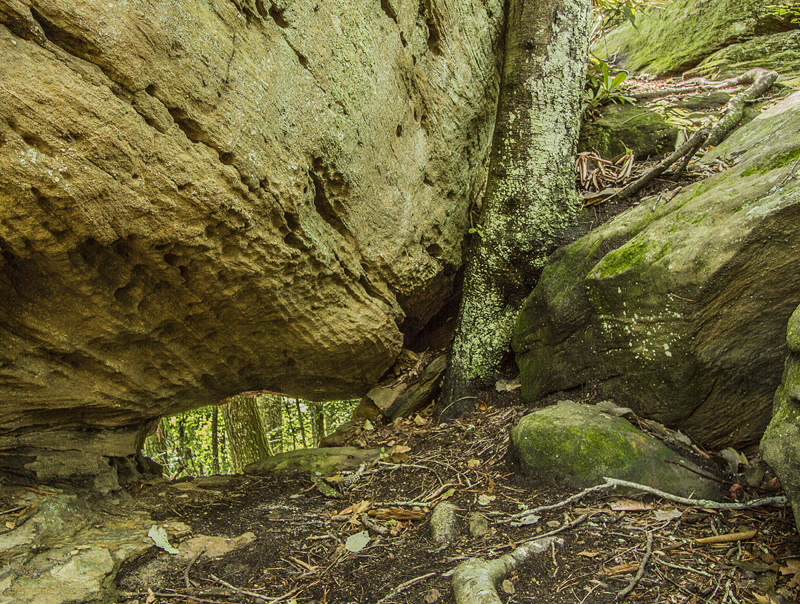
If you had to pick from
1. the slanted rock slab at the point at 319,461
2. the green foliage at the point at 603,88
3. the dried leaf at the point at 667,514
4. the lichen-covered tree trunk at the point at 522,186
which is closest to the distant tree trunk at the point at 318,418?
the slanted rock slab at the point at 319,461

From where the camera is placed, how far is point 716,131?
421cm

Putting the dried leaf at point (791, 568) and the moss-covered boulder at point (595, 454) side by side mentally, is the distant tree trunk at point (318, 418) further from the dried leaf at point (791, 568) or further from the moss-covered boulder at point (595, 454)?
the dried leaf at point (791, 568)

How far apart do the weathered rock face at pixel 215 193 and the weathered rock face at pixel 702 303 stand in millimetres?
1502

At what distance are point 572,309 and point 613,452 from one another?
1049 mm

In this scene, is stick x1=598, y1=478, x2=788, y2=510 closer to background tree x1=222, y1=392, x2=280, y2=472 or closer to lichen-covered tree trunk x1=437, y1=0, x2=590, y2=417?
lichen-covered tree trunk x1=437, y1=0, x2=590, y2=417

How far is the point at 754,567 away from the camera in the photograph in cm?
191

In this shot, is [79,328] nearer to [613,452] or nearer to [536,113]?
[613,452]

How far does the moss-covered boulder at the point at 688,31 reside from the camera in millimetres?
5602

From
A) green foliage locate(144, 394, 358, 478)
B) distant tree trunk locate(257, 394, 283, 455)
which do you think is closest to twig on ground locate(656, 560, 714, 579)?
distant tree trunk locate(257, 394, 283, 455)

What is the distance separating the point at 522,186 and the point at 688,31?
4233 mm

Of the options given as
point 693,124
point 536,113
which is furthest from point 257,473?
→ point 693,124

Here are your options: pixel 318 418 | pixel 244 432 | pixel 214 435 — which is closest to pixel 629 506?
pixel 244 432

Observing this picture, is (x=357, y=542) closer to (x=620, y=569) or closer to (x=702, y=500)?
(x=620, y=569)

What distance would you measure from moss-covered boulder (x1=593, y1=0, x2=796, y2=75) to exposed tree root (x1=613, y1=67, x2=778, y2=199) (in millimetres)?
1157
